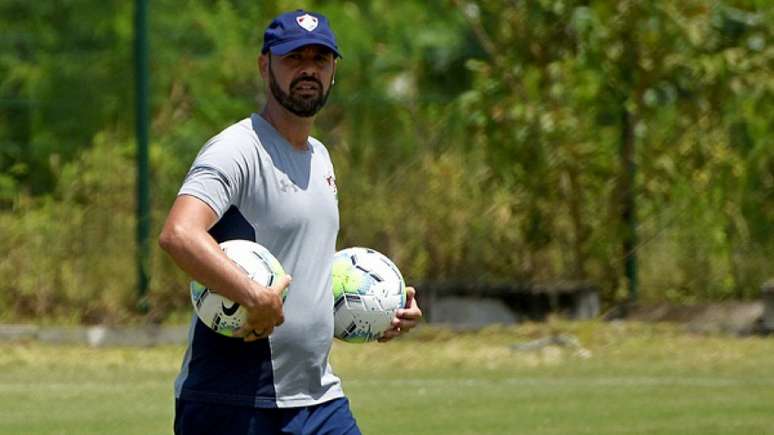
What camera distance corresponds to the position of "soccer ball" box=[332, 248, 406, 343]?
580cm

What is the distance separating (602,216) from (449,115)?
1.63 metres

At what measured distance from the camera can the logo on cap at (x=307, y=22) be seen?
5.39m

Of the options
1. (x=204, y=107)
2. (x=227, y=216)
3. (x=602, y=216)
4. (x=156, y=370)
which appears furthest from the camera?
(x=204, y=107)

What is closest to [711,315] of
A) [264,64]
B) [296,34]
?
[264,64]

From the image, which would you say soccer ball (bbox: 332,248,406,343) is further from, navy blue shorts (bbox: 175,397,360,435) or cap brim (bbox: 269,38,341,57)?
cap brim (bbox: 269,38,341,57)

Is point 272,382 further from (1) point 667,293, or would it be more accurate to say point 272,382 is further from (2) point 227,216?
(1) point 667,293

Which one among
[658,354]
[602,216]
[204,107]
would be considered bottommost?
[658,354]

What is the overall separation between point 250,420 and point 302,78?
1017 mm

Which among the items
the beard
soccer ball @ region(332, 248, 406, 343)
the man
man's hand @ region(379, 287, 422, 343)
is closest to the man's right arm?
the man

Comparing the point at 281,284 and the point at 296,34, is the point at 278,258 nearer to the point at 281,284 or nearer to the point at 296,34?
the point at 281,284

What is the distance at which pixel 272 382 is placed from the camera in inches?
210

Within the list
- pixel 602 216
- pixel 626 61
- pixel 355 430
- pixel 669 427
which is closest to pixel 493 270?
pixel 602 216

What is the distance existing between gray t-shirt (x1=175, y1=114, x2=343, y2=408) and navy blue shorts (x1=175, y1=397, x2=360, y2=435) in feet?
0.08

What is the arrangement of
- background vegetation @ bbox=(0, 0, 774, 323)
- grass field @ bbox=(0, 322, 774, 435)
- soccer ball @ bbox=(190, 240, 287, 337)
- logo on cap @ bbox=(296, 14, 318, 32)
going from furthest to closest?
background vegetation @ bbox=(0, 0, 774, 323) < grass field @ bbox=(0, 322, 774, 435) < logo on cap @ bbox=(296, 14, 318, 32) < soccer ball @ bbox=(190, 240, 287, 337)
